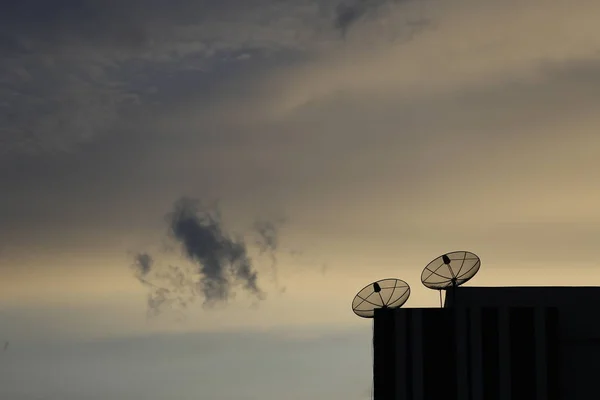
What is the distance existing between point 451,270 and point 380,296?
4399 millimetres

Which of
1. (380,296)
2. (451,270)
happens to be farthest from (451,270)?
(380,296)

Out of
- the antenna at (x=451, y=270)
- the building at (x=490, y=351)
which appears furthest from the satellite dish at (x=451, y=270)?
the building at (x=490, y=351)

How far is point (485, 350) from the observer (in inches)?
2591

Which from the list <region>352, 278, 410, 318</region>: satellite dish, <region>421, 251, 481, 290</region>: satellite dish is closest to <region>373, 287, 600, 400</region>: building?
<region>352, 278, 410, 318</region>: satellite dish

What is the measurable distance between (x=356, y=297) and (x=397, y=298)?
8.34 feet

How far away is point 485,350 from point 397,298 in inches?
225

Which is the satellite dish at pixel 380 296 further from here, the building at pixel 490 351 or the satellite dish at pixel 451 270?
the satellite dish at pixel 451 270

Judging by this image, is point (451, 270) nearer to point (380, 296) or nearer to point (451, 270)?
point (451, 270)

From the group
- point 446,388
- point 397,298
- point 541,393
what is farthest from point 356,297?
point 541,393

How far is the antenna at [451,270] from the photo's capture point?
6581cm

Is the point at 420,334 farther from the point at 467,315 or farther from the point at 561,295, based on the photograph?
the point at 561,295

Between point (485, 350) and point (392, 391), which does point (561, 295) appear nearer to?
point (485, 350)

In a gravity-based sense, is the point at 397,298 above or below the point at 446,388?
above

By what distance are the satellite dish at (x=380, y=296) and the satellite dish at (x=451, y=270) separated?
5.20 feet
